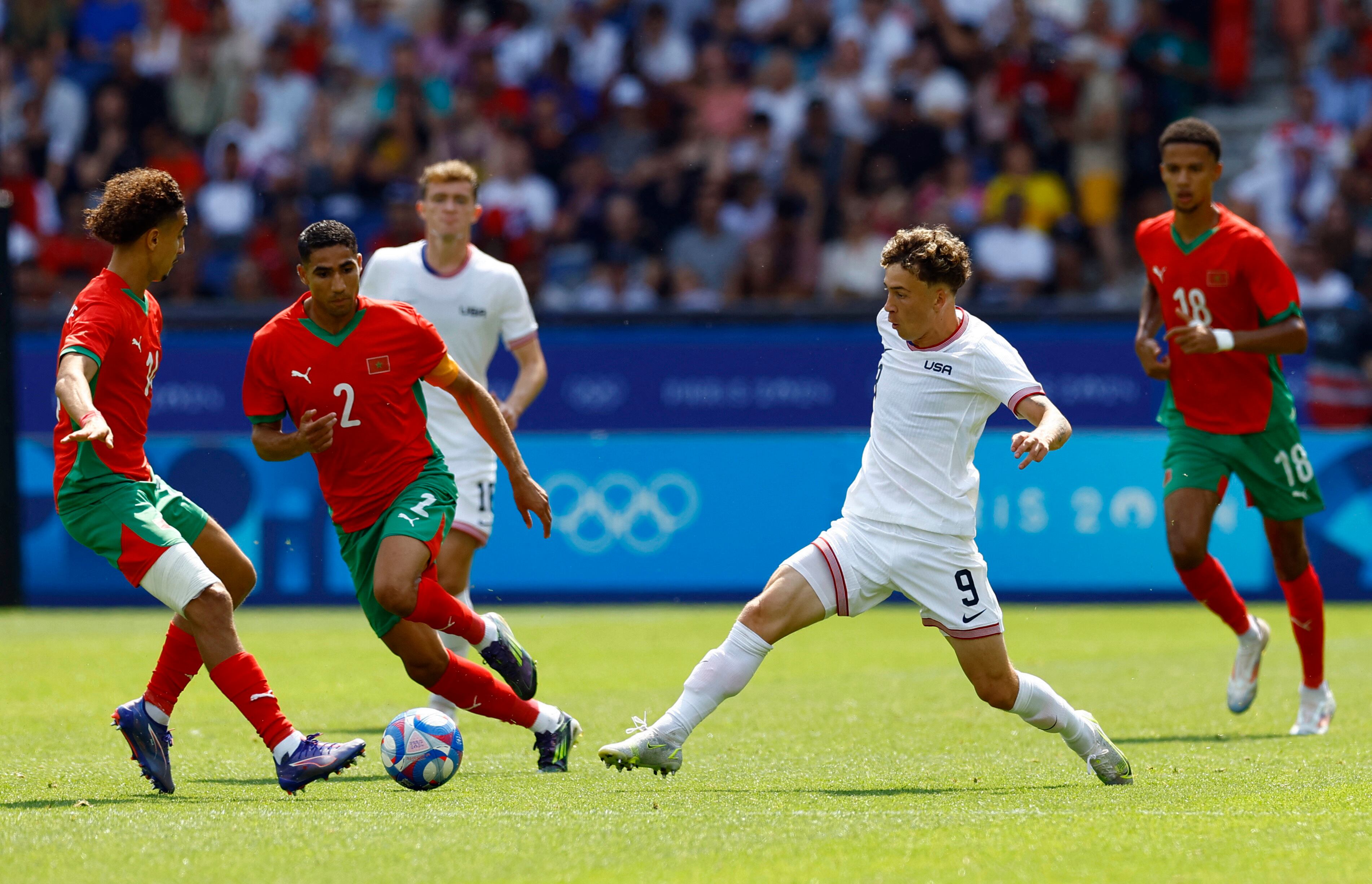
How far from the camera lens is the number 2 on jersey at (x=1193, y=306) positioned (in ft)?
27.5

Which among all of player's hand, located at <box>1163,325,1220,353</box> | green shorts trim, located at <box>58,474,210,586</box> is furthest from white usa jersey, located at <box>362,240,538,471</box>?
player's hand, located at <box>1163,325,1220,353</box>

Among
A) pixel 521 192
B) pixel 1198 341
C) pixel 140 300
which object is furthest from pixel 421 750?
pixel 521 192

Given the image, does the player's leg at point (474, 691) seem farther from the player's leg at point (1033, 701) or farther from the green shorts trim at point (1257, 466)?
the green shorts trim at point (1257, 466)

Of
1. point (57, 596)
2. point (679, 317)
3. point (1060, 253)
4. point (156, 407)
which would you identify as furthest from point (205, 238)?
point (1060, 253)

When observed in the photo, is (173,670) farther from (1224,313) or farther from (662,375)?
(662,375)

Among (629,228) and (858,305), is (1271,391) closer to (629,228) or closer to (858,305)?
(858,305)

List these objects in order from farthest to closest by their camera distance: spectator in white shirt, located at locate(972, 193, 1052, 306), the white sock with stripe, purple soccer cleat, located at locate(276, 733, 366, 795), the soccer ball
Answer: spectator in white shirt, located at locate(972, 193, 1052, 306) → the white sock with stripe → the soccer ball → purple soccer cleat, located at locate(276, 733, 366, 795)

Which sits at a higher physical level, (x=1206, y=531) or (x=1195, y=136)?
(x=1195, y=136)

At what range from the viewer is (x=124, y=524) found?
6234 millimetres

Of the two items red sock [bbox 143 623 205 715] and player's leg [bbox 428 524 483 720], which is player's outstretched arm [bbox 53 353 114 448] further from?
player's leg [bbox 428 524 483 720]

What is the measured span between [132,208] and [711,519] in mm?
8436

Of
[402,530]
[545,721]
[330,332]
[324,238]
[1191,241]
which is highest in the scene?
[1191,241]

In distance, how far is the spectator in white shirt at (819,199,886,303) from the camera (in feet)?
54.4

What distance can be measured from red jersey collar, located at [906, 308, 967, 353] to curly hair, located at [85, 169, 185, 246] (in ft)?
9.20
